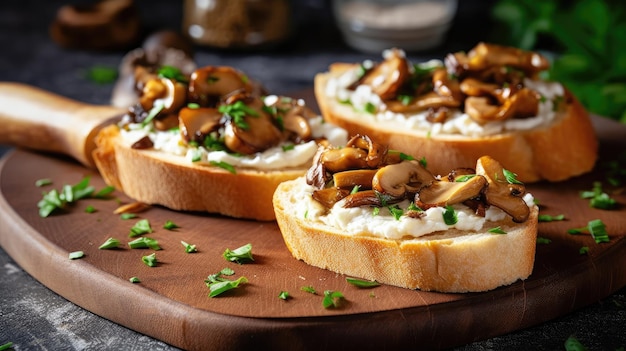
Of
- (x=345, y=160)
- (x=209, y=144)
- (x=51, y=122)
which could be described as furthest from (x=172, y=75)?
(x=345, y=160)

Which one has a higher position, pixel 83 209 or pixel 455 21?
pixel 83 209

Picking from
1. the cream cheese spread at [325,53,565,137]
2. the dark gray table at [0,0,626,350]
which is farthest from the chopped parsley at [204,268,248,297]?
the cream cheese spread at [325,53,565,137]

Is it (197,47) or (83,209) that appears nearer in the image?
(83,209)

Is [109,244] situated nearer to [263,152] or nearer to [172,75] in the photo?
[263,152]

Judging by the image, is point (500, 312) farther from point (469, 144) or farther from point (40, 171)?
point (40, 171)

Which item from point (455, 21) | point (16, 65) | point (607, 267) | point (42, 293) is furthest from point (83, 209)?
Result: point (455, 21)
